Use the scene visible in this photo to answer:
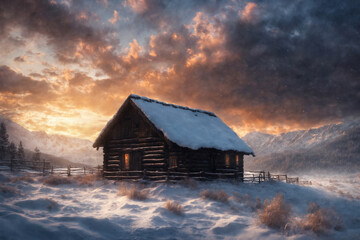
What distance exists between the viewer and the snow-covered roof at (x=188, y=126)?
1966 centimetres

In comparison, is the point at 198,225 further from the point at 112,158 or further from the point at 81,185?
the point at 112,158

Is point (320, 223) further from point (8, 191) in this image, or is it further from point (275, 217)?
point (8, 191)

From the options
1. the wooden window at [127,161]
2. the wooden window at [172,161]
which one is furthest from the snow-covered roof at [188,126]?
the wooden window at [127,161]

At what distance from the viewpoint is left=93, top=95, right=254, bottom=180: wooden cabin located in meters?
20.0

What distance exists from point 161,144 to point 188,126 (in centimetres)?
309

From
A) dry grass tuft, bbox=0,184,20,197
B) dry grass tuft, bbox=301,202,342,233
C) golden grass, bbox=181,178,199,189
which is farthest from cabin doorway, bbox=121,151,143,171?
dry grass tuft, bbox=301,202,342,233

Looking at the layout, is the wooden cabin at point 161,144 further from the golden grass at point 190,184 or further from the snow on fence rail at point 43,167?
the snow on fence rail at point 43,167

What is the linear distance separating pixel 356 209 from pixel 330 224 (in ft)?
24.2

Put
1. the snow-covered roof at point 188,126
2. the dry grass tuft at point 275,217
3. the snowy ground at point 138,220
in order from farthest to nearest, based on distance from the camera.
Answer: the snow-covered roof at point 188,126, the dry grass tuft at point 275,217, the snowy ground at point 138,220

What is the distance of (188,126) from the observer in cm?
2255

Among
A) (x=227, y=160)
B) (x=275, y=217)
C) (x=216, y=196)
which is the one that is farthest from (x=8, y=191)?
(x=227, y=160)

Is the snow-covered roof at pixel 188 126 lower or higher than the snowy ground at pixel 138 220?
higher

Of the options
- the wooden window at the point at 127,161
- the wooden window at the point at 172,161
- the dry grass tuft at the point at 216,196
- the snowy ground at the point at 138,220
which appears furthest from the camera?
the wooden window at the point at 127,161

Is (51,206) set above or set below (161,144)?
below
